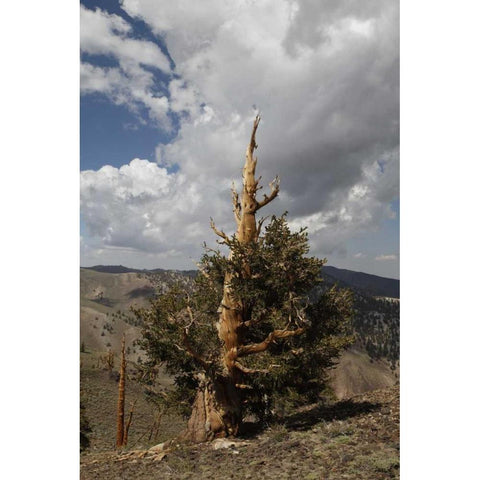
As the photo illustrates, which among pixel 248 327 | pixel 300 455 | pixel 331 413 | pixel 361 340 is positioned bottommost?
pixel 361 340

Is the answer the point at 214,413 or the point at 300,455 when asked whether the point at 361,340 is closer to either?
the point at 214,413

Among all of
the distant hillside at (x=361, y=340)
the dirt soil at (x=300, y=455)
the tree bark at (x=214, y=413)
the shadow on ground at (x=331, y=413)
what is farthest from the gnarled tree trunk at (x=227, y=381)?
the distant hillside at (x=361, y=340)

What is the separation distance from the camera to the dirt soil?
6266 mm

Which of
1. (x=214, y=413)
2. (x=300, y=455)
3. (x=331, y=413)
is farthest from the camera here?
(x=331, y=413)

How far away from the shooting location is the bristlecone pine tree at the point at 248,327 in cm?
1008

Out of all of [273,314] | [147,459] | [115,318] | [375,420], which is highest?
[273,314]

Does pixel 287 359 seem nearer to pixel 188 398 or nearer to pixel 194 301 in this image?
pixel 194 301

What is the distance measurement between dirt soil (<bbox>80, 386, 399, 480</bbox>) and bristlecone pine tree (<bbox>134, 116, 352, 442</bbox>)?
3.90 feet

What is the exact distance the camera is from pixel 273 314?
10.2 m

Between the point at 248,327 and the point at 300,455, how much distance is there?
431 cm

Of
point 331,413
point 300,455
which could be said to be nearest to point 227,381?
point 331,413

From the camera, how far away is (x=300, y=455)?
7195mm
